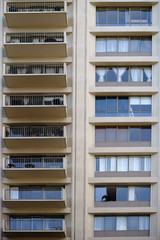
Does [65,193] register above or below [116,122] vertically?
below

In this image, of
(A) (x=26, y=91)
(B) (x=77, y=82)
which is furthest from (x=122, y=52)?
(A) (x=26, y=91)

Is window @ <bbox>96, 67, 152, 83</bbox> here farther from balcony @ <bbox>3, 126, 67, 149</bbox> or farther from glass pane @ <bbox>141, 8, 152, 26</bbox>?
balcony @ <bbox>3, 126, 67, 149</bbox>

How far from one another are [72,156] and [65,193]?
2701 millimetres

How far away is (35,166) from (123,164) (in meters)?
6.55

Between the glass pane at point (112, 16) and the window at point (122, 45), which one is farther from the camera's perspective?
the glass pane at point (112, 16)

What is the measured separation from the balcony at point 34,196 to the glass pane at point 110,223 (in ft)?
12.3

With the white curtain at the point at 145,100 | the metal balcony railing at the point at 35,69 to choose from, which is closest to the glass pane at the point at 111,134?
the white curtain at the point at 145,100

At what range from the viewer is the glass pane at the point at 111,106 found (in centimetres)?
3638

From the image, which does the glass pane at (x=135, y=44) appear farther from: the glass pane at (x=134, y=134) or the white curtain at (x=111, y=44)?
the glass pane at (x=134, y=134)

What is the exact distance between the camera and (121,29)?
36.4m

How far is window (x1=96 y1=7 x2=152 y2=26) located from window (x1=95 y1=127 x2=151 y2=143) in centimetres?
805

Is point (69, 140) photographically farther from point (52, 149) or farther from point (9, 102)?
point (9, 102)

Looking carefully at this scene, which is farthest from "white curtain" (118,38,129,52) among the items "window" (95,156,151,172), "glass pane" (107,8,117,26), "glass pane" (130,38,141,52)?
"window" (95,156,151,172)

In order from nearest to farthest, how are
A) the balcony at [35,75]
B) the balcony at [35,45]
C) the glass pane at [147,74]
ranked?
the balcony at [35,75], the balcony at [35,45], the glass pane at [147,74]
